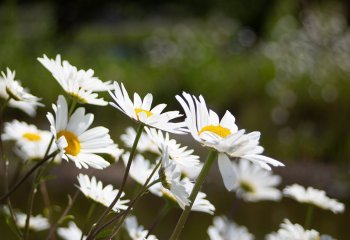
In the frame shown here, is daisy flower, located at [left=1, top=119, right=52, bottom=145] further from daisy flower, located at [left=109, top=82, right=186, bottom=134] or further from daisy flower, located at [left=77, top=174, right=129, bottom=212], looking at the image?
daisy flower, located at [left=109, top=82, right=186, bottom=134]

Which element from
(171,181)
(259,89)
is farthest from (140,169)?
(259,89)

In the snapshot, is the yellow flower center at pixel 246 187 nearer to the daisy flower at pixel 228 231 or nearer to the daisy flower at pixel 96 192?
the daisy flower at pixel 228 231

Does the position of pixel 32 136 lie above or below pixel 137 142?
above

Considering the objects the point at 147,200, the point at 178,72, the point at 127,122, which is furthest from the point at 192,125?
the point at 178,72

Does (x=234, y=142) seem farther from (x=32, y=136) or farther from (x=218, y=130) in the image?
(x=32, y=136)

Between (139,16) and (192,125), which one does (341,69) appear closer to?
(192,125)
